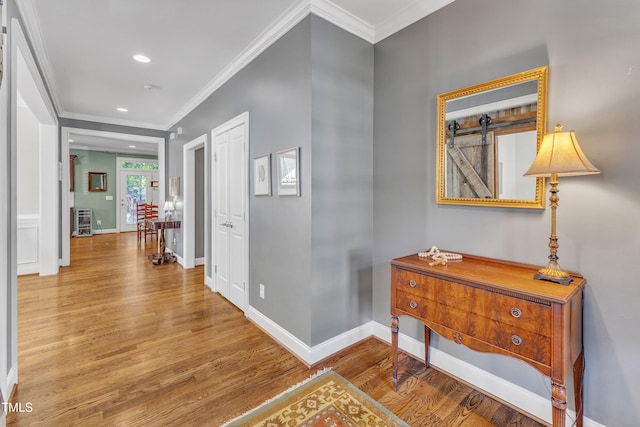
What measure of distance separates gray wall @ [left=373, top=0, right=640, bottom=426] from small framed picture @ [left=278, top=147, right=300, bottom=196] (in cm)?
91

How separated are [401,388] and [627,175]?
1.69m

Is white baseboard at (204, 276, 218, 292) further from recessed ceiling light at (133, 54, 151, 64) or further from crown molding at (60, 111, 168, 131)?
crown molding at (60, 111, 168, 131)

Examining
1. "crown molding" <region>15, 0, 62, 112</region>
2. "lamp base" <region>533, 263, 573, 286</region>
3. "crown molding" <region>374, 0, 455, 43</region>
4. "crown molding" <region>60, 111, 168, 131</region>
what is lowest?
"lamp base" <region>533, 263, 573, 286</region>

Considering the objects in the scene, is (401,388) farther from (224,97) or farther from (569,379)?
(224,97)

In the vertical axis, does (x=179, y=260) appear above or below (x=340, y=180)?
below

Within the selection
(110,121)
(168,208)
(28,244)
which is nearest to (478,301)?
(168,208)

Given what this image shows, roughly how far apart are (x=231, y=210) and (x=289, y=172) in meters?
1.27

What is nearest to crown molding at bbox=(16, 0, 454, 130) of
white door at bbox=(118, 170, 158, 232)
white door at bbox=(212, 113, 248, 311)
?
white door at bbox=(212, 113, 248, 311)

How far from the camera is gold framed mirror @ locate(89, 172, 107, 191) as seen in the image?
28.2ft

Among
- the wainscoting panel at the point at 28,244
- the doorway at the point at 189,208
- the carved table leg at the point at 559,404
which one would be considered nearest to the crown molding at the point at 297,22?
the doorway at the point at 189,208

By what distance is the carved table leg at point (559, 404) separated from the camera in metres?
1.21

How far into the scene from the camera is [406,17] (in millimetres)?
2236

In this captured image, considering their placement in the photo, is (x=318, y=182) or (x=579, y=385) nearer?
(x=579, y=385)

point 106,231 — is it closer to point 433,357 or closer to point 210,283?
Answer: point 210,283
